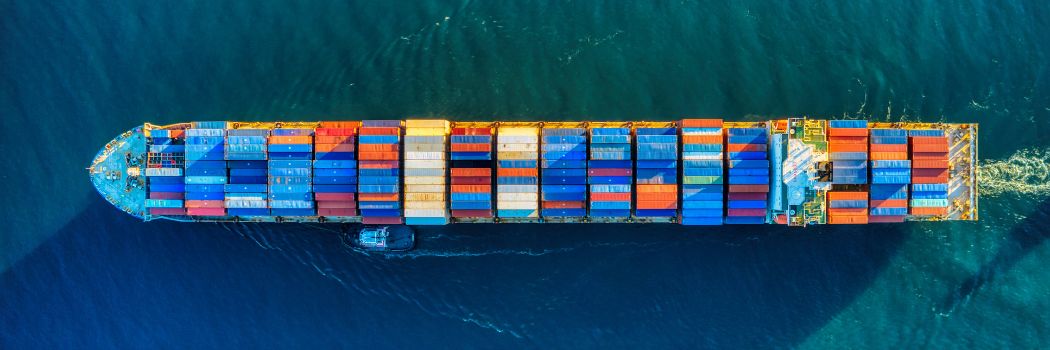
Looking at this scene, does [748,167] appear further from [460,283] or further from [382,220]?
[382,220]

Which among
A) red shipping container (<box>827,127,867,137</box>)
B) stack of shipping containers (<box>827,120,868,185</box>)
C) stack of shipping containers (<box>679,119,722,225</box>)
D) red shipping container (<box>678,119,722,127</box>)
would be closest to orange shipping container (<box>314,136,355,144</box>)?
stack of shipping containers (<box>679,119,722,225</box>)

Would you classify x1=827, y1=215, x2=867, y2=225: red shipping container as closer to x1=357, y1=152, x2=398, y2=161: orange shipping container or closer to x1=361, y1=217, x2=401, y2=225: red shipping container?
x1=361, y1=217, x2=401, y2=225: red shipping container

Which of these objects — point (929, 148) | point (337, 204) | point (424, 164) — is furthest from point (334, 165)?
point (929, 148)

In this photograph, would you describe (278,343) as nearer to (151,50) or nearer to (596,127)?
(151,50)

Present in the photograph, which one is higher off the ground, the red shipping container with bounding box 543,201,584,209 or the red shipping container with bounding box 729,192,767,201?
the red shipping container with bounding box 729,192,767,201

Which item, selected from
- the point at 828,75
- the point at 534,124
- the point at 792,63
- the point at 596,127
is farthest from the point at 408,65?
the point at 828,75

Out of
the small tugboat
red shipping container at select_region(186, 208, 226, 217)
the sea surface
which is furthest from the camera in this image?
the small tugboat

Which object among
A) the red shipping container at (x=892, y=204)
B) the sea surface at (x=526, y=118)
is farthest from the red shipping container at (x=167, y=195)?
the red shipping container at (x=892, y=204)
